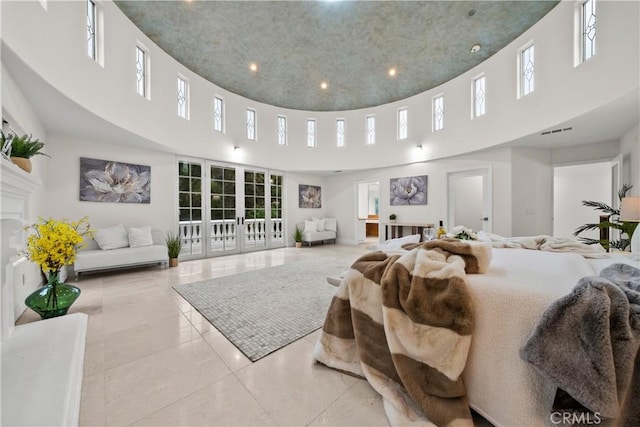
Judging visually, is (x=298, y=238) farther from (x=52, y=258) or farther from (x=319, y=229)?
(x=52, y=258)

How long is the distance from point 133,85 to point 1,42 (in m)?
2.28

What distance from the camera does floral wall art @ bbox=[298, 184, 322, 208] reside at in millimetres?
7713

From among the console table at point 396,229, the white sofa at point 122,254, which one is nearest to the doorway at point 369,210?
the console table at point 396,229

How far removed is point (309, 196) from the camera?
7914 mm

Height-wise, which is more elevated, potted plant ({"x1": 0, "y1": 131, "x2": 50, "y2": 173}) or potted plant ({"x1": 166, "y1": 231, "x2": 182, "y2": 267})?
potted plant ({"x1": 0, "y1": 131, "x2": 50, "y2": 173})

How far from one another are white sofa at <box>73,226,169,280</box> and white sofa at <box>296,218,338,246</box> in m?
3.84

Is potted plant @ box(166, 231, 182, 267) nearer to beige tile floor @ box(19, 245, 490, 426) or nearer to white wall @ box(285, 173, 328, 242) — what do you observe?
beige tile floor @ box(19, 245, 490, 426)

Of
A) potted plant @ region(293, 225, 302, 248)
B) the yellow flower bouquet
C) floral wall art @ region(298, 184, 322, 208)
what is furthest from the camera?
floral wall art @ region(298, 184, 322, 208)

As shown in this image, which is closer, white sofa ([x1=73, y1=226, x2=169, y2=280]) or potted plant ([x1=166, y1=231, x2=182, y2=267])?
white sofa ([x1=73, y1=226, x2=169, y2=280])

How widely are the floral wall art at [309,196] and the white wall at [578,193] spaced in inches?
260

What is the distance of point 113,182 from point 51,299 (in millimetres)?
2884

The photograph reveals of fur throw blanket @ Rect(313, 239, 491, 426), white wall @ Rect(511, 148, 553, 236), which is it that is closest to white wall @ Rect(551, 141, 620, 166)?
white wall @ Rect(511, 148, 553, 236)

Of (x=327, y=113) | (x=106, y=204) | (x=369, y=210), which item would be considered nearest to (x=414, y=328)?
(x=106, y=204)

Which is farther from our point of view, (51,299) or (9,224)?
(51,299)
